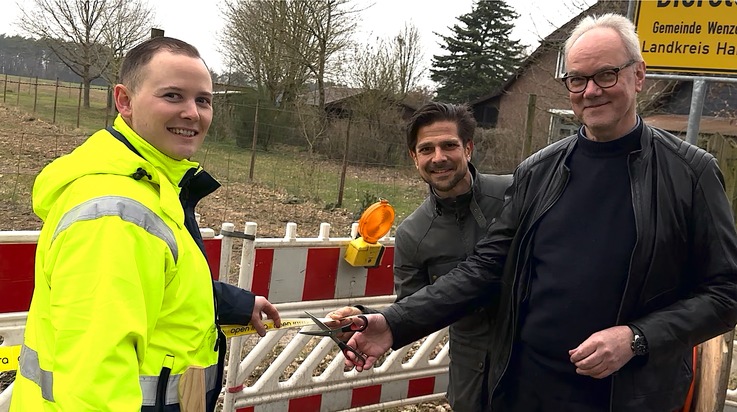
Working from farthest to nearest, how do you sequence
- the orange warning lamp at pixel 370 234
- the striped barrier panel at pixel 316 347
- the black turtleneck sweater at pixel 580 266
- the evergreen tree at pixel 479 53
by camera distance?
the evergreen tree at pixel 479 53 < the orange warning lamp at pixel 370 234 < the striped barrier panel at pixel 316 347 < the black turtleneck sweater at pixel 580 266

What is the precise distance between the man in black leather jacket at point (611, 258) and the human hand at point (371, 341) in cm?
45

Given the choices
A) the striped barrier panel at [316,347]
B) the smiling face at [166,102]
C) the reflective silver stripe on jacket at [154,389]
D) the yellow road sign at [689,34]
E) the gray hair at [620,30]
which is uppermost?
the yellow road sign at [689,34]

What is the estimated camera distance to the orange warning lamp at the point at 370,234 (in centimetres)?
380

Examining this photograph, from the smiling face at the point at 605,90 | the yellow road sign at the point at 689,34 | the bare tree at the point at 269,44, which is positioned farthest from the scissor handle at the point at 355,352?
the bare tree at the point at 269,44

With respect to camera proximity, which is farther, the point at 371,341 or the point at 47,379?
the point at 371,341

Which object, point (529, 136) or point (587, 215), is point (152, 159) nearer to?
point (587, 215)

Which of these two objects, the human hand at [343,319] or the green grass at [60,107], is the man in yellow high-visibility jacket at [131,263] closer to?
the human hand at [343,319]

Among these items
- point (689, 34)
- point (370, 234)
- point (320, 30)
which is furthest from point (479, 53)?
point (370, 234)

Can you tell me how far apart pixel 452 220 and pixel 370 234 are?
3.65 feet

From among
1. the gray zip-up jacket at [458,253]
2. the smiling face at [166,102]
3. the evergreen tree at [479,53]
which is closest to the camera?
the smiling face at [166,102]

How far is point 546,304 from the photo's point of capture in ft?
6.97

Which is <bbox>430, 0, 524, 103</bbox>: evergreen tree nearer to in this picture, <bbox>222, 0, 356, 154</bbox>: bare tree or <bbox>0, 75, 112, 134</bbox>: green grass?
<bbox>222, 0, 356, 154</bbox>: bare tree

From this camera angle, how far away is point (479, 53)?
39.7m

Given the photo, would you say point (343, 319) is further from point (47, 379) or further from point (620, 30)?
point (620, 30)
